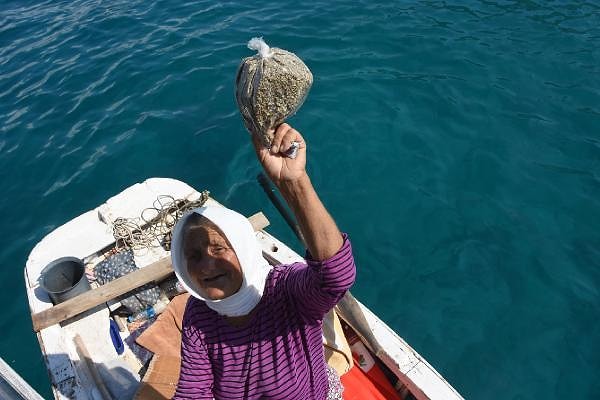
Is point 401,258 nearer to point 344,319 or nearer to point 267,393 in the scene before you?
point 344,319

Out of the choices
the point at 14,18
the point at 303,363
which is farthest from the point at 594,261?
the point at 14,18

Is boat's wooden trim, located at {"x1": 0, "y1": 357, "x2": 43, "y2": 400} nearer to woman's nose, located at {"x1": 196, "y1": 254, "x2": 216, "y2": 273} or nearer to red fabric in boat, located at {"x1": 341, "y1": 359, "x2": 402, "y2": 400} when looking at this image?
woman's nose, located at {"x1": 196, "y1": 254, "x2": 216, "y2": 273}

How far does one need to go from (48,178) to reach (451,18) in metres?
9.79

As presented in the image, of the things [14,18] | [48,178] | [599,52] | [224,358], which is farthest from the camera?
[14,18]

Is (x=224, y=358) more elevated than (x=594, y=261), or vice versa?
(x=224, y=358)

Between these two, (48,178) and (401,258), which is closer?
(401,258)

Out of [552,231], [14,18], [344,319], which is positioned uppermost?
[14,18]

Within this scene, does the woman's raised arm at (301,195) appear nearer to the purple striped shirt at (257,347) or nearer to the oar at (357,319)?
the purple striped shirt at (257,347)

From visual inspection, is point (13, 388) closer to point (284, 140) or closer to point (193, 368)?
point (193, 368)

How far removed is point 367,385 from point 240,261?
A: 8.00ft

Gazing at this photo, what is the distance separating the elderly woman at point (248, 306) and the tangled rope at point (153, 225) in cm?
323

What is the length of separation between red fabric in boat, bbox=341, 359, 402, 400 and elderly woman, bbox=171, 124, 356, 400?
4.47 feet

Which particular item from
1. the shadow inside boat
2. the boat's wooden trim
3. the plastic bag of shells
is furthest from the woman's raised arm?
the shadow inside boat

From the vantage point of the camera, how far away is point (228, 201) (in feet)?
23.9
